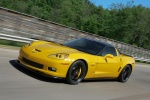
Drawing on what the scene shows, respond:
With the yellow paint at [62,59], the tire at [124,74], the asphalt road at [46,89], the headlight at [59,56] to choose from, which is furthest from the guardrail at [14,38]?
the headlight at [59,56]

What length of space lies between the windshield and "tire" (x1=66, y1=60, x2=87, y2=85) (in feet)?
2.47

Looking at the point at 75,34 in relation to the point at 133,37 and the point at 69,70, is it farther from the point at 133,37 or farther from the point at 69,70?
the point at 133,37

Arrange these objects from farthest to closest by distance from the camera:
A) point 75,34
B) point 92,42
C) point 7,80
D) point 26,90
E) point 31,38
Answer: point 75,34 < point 31,38 < point 92,42 < point 7,80 < point 26,90

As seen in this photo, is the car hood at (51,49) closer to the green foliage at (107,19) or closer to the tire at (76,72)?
the tire at (76,72)

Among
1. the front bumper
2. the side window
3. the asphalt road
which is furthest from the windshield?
the front bumper

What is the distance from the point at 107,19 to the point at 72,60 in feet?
242

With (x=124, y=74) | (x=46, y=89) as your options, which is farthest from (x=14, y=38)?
(x=46, y=89)

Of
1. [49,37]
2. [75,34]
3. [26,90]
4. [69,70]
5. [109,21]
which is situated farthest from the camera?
[109,21]

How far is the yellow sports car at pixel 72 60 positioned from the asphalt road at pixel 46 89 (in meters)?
0.27

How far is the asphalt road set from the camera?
665 centimetres

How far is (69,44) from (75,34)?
411 inches

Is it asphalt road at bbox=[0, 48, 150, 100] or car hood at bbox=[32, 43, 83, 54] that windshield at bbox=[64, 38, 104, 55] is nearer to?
car hood at bbox=[32, 43, 83, 54]

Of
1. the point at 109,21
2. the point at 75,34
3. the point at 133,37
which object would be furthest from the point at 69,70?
the point at 109,21

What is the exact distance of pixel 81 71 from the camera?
8.55m
